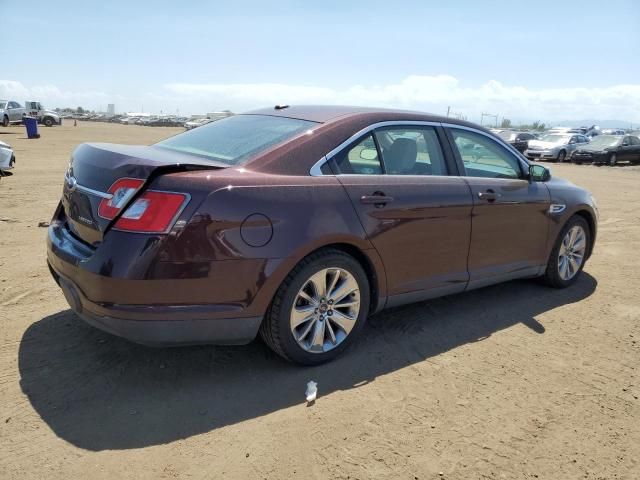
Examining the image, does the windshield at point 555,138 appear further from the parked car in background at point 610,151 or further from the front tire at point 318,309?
the front tire at point 318,309

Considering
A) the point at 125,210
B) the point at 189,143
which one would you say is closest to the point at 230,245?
the point at 125,210

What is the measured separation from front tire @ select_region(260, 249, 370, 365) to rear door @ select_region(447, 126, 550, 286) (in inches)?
48.3

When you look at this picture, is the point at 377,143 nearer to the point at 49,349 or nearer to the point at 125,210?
the point at 125,210

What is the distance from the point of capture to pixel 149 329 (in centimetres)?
272

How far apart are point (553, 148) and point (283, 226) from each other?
27.8m

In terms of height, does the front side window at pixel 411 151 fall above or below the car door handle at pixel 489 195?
above

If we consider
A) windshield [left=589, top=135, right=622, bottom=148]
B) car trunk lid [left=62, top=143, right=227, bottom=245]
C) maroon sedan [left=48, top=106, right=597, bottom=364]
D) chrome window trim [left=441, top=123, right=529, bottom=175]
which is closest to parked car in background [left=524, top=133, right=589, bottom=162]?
windshield [left=589, top=135, right=622, bottom=148]

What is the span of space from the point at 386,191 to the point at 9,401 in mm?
2543

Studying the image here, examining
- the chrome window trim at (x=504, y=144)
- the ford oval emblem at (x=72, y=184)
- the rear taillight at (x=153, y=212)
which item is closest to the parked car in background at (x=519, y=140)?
the chrome window trim at (x=504, y=144)

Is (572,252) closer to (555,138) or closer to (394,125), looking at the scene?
(394,125)

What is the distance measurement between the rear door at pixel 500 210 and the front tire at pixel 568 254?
0.23m

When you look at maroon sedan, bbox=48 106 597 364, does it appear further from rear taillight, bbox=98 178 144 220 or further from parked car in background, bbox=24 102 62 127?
parked car in background, bbox=24 102 62 127

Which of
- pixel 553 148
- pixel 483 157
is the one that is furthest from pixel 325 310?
pixel 553 148

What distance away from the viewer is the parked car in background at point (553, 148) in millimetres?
27312
